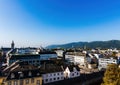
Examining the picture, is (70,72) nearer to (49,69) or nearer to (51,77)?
(51,77)

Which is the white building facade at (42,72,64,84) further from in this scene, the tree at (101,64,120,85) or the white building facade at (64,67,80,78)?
the tree at (101,64,120,85)

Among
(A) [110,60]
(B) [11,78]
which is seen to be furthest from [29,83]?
(A) [110,60]

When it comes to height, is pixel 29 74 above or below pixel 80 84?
above

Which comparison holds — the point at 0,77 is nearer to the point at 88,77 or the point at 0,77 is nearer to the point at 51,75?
the point at 51,75

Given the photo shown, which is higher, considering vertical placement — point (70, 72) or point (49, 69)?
point (49, 69)

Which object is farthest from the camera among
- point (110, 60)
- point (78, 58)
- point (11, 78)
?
point (78, 58)

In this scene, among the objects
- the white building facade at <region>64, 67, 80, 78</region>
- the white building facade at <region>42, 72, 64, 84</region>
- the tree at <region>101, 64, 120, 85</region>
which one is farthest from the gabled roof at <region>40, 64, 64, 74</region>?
the tree at <region>101, 64, 120, 85</region>

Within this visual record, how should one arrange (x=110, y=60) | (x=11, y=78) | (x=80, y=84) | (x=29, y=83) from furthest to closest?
(x=110, y=60)
(x=80, y=84)
(x=29, y=83)
(x=11, y=78)

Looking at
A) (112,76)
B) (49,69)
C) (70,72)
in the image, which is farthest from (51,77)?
(112,76)

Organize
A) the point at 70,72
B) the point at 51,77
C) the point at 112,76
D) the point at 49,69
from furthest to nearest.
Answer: the point at 70,72 → the point at 49,69 → the point at 51,77 → the point at 112,76

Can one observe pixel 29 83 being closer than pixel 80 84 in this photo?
Yes

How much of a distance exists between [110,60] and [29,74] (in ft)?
207

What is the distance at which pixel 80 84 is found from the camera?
1731 inches

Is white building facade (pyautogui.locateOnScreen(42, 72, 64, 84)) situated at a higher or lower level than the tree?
lower
